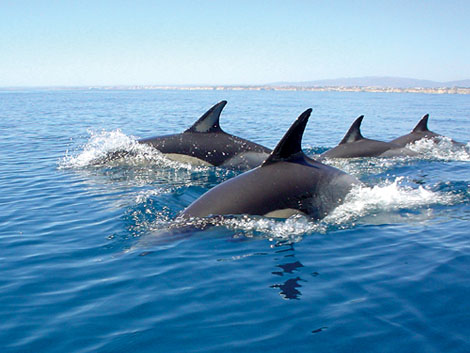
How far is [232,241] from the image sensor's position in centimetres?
827

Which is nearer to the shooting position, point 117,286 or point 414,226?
point 117,286

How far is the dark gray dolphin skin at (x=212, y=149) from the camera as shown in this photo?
50.4ft

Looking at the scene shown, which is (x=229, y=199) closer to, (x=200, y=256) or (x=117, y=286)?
(x=200, y=256)

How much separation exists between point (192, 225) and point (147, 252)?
1.18 metres

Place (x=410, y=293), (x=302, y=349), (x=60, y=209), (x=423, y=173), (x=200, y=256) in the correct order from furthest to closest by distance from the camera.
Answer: (x=423, y=173) → (x=60, y=209) → (x=200, y=256) → (x=410, y=293) → (x=302, y=349)

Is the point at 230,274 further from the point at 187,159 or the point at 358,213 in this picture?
the point at 187,159

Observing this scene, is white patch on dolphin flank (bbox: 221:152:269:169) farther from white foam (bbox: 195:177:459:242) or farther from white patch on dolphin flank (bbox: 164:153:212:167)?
white foam (bbox: 195:177:459:242)

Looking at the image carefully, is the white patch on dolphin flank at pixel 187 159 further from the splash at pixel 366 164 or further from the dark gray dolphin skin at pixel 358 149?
the dark gray dolphin skin at pixel 358 149

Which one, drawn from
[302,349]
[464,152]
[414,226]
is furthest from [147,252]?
[464,152]

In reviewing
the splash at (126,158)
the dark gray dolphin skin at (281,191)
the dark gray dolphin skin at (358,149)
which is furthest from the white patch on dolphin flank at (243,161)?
the dark gray dolphin skin at (281,191)

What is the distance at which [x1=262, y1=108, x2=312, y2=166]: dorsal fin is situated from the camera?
8.62 metres

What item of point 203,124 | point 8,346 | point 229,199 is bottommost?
point 8,346

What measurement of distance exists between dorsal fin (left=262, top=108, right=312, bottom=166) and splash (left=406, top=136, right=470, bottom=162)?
11.2 meters

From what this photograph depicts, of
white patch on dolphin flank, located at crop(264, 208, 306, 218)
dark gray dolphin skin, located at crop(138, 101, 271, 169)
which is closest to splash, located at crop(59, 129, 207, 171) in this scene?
dark gray dolphin skin, located at crop(138, 101, 271, 169)
